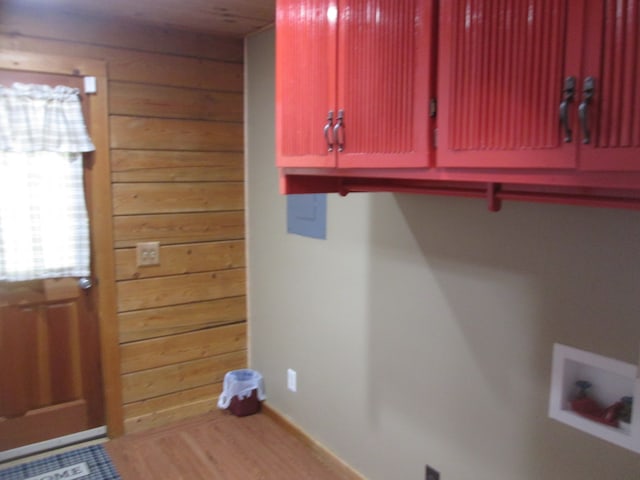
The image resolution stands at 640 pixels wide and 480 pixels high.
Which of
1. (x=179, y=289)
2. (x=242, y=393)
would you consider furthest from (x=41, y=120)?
(x=242, y=393)

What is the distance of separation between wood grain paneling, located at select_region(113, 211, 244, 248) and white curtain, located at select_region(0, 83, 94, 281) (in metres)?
0.22

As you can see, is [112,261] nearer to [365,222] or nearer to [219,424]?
[219,424]

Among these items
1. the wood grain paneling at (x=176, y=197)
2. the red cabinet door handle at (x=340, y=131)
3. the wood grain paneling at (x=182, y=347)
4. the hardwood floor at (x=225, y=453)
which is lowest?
the hardwood floor at (x=225, y=453)

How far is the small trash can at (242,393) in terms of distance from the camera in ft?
10.9

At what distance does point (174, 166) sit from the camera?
3.14m

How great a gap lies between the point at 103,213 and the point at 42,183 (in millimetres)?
333

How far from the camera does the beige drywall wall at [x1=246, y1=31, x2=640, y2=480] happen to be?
1612mm

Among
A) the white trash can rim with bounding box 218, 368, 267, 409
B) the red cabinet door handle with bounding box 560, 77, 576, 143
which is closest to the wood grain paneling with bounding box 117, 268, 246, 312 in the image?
the white trash can rim with bounding box 218, 368, 267, 409

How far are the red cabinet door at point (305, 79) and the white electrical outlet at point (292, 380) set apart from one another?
1.51 meters

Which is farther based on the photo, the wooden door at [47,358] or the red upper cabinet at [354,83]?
the wooden door at [47,358]

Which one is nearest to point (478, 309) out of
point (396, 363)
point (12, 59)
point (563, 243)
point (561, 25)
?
point (563, 243)

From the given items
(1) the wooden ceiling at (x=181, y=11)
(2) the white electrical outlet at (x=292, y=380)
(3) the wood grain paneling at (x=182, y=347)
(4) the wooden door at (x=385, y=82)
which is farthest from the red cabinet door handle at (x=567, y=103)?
(3) the wood grain paneling at (x=182, y=347)

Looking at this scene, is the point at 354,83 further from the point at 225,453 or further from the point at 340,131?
the point at 225,453

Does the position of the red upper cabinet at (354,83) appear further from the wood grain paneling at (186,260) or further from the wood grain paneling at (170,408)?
the wood grain paneling at (170,408)
